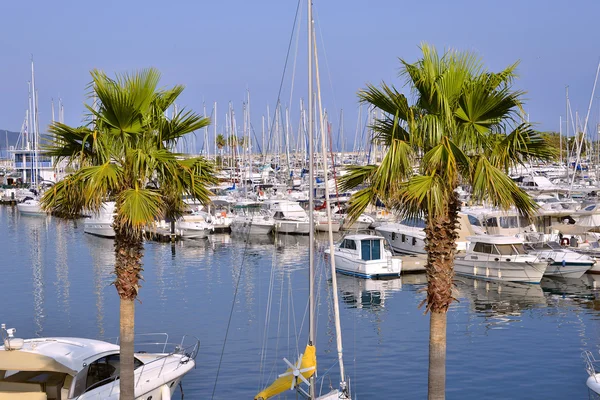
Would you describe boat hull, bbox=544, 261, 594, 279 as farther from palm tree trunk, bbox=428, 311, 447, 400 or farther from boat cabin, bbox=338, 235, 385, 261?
palm tree trunk, bbox=428, 311, 447, 400

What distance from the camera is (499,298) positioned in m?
43.4

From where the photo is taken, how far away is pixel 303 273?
53.2 meters

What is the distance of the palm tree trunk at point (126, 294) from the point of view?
16.2 m

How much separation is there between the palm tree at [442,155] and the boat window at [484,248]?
1302 inches

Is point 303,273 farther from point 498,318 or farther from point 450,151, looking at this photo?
point 450,151

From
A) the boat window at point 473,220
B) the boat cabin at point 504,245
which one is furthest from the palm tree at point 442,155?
the boat window at point 473,220

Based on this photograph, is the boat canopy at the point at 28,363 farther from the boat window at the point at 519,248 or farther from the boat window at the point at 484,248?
the boat window at the point at 519,248

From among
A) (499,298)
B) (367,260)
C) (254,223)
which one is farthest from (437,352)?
(254,223)

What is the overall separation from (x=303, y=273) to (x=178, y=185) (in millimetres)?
36736

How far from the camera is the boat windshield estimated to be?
47531 millimetres

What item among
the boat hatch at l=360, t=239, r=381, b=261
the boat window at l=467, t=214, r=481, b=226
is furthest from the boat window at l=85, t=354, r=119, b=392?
the boat window at l=467, t=214, r=481, b=226

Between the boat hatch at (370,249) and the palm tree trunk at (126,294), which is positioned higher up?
the palm tree trunk at (126,294)

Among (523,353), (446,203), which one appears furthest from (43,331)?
(446,203)

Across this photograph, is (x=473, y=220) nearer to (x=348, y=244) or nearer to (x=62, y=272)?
(x=348, y=244)
